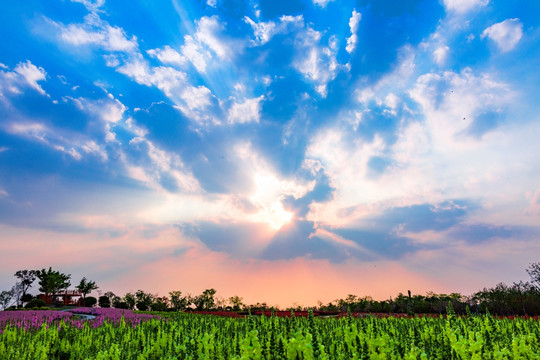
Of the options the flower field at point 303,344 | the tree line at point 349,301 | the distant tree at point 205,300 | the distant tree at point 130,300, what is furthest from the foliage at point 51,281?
the flower field at point 303,344

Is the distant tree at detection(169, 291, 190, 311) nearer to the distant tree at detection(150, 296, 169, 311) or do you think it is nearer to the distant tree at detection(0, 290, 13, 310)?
the distant tree at detection(150, 296, 169, 311)

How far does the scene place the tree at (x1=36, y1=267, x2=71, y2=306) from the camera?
170ft

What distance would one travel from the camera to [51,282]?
5197 centimetres

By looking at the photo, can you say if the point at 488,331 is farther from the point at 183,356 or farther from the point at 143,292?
the point at 143,292

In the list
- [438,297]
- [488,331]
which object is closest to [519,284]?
[438,297]

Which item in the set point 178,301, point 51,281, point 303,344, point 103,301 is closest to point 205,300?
point 178,301

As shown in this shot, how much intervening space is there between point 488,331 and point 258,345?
271 inches

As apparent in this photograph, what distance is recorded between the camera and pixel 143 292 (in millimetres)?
43812

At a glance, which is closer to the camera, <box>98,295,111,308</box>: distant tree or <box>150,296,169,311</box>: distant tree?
<box>150,296,169,311</box>: distant tree

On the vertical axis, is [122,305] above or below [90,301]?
below

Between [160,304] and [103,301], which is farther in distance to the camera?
[103,301]

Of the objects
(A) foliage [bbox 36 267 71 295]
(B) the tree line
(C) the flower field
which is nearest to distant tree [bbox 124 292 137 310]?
(B) the tree line

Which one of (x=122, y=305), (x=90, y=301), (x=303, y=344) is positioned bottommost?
(x=122, y=305)

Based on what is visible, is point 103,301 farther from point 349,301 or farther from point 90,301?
point 349,301
